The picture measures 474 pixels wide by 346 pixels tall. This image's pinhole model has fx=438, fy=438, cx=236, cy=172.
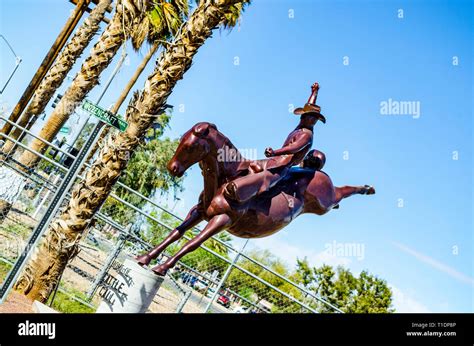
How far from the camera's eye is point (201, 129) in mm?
4852

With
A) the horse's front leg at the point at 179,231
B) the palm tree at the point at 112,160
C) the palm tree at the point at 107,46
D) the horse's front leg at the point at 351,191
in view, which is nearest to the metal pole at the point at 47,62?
the palm tree at the point at 107,46

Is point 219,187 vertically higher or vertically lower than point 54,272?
higher

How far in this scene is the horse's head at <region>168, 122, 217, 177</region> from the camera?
15.8ft

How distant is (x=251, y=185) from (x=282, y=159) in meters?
0.69

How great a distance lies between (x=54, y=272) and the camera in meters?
5.68

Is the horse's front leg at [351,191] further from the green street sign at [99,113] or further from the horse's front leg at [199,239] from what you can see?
the green street sign at [99,113]

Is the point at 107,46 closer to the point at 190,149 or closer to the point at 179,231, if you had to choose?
the point at 190,149

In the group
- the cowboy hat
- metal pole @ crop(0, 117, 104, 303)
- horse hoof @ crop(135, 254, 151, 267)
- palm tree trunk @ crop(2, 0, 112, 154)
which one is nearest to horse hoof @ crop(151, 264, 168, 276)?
horse hoof @ crop(135, 254, 151, 267)

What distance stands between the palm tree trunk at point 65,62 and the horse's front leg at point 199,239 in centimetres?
730

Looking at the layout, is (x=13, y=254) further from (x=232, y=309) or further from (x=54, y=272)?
(x=232, y=309)

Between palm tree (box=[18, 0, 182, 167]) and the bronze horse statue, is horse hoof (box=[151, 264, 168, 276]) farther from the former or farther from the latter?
palm tree (box=[18, 0, 182, 167])

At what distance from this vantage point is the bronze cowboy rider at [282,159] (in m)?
5.10
